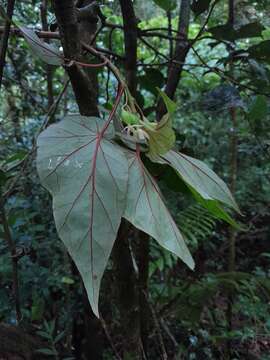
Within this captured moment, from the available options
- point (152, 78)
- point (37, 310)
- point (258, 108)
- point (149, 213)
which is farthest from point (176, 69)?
point (37, 310)

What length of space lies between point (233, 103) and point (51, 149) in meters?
0.41

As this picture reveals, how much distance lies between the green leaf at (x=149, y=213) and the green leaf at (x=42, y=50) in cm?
15

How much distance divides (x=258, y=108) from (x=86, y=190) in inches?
17.5

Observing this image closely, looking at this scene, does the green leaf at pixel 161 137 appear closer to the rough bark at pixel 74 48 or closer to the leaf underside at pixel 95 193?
the leaf underside at pixel 95 193

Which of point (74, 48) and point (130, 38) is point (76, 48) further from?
point (130, 38)

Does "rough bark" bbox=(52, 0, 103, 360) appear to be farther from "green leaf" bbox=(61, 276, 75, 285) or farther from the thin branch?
"green leaf" bbox=(61, 276, 75, 285)

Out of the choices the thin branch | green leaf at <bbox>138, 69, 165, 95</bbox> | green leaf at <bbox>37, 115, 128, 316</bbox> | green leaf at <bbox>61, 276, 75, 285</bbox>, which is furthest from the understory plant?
green leaf at <bbox>61, 276, 75, 285</bbox>

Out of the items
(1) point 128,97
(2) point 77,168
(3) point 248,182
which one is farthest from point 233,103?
(3) point 248,182

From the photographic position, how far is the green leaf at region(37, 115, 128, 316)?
337mm

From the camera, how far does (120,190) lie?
0.37 metres

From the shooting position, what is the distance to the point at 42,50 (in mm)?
459

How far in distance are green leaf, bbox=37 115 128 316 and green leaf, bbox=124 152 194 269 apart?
0.6 inches

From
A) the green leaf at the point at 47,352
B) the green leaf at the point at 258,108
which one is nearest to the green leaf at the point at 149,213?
the green leaf at the point at 258,108

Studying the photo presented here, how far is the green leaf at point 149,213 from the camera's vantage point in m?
0.37
